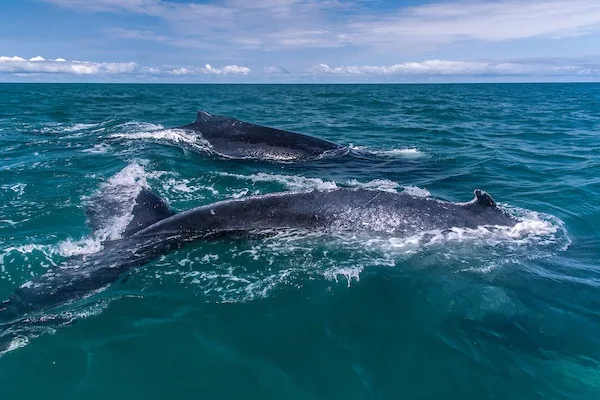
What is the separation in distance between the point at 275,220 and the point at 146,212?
2913mm

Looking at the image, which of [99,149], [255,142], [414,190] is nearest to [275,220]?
[414,190]

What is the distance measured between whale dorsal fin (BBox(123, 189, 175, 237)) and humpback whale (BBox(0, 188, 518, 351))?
21 mm

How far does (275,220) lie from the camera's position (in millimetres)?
9031

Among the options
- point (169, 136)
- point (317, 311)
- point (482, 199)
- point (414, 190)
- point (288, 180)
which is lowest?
point (317, 311)

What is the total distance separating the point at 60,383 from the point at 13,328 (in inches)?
52.2

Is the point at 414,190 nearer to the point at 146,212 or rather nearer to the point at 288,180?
the point at 288,180

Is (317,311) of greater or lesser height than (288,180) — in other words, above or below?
below

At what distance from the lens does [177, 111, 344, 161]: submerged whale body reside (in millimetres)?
18922

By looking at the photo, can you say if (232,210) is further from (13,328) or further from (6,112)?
(6,112)

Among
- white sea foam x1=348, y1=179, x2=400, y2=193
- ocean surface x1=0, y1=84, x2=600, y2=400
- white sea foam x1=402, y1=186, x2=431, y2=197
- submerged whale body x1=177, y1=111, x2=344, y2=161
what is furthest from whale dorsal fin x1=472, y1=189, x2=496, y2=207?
submerged whale body x1=177, y1=111, x2=344, y2=161

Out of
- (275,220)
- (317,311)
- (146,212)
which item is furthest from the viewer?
(146,212)

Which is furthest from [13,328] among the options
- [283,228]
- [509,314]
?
[509,314]

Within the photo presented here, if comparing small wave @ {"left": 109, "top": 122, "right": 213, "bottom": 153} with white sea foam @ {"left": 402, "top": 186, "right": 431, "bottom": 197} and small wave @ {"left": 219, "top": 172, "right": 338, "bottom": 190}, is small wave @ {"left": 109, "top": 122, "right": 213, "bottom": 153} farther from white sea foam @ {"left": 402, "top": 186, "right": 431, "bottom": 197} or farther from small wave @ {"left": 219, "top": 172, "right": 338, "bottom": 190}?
white sea foam @ {"left": 402, "top": 186, "right": 431, "bottom": 197}

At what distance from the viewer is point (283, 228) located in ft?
29.6
